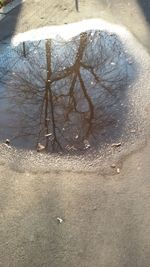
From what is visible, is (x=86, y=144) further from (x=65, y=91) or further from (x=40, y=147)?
(x=65, y=91)

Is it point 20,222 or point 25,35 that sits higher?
point 25,35

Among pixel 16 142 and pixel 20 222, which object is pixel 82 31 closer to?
pixel 16 142

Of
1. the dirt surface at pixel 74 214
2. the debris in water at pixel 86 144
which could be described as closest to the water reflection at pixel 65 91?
the debris in water at pixel 86 144

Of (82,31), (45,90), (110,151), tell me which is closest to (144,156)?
(110,151)

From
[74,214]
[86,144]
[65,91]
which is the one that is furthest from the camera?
[65,91]

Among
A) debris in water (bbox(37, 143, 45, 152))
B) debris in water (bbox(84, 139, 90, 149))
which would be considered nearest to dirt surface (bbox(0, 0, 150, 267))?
debris in water (bbox(37, 143, 45, 152))

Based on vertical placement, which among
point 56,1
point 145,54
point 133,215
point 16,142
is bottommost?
point 133,215

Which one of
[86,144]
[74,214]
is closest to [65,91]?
[86,144]

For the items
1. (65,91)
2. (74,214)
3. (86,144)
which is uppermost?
(65,91)
